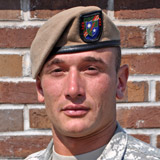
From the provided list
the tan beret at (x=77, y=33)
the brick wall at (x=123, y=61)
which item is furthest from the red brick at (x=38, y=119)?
the tan beret at (x=77, y=33)

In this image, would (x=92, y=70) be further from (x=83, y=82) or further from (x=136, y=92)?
(x=136, y=92)

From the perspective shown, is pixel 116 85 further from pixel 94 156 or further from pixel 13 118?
pixel 13 118

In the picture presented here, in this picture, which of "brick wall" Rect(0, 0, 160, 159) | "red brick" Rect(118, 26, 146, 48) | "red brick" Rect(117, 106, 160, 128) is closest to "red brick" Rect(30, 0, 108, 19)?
"brick wall" Rect(0, 0, 160, 159)

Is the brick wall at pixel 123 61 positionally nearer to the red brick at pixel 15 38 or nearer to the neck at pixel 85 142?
the red brick at pixel 15 38

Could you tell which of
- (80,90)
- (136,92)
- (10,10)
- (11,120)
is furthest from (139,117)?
(10,10)

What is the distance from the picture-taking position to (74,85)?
1.11 m

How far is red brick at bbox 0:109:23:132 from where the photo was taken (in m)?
1.46

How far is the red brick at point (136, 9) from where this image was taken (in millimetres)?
1449

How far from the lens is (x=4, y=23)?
146 centimetres

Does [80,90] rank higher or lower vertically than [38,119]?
→ higher

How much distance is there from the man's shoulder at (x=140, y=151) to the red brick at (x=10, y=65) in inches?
22.2

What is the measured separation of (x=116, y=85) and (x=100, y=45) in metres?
0.17

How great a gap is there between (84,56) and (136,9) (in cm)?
44

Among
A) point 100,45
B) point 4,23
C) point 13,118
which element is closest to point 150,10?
point 100,45
